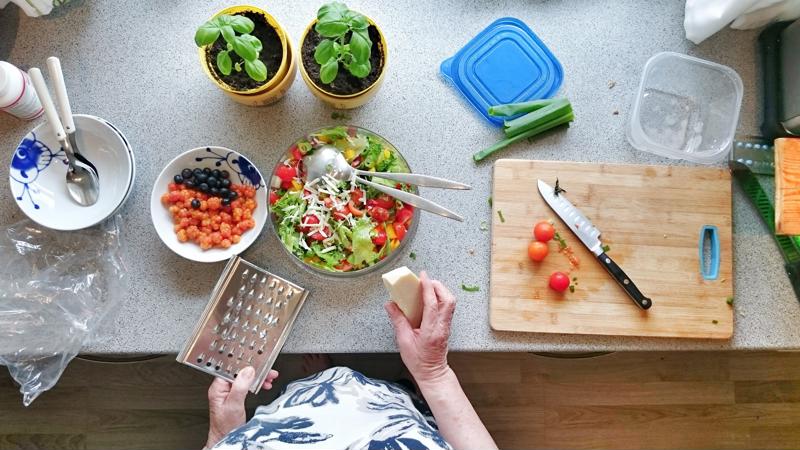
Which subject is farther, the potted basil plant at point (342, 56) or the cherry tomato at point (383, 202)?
the cherry tomato at point (383, 202)

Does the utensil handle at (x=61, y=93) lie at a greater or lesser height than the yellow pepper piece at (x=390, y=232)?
greater

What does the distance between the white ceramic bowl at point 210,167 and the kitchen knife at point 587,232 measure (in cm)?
56

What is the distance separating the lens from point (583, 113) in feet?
4.07

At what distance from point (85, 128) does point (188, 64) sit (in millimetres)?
237

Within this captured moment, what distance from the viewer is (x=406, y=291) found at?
3.53 ft

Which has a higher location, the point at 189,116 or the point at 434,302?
the point at 189,116

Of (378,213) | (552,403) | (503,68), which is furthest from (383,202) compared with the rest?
(552,403)

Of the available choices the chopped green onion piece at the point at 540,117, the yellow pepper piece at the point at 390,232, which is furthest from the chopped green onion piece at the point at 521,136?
the yellow pepper piece at the point at 390,232

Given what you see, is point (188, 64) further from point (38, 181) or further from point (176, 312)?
point (176, 312)

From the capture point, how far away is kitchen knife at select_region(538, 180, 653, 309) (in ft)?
3.80

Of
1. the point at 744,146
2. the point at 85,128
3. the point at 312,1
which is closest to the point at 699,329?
the point at 744,146

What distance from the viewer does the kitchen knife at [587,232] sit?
116cm

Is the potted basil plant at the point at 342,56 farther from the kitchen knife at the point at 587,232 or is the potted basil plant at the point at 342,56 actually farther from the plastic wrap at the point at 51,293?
the plastic wrap at the point at 51,293

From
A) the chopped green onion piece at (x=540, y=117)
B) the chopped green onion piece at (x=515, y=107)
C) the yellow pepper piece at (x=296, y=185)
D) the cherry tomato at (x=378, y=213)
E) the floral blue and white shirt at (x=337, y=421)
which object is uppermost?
the yellow pepper piece at (x=296, y=185)
